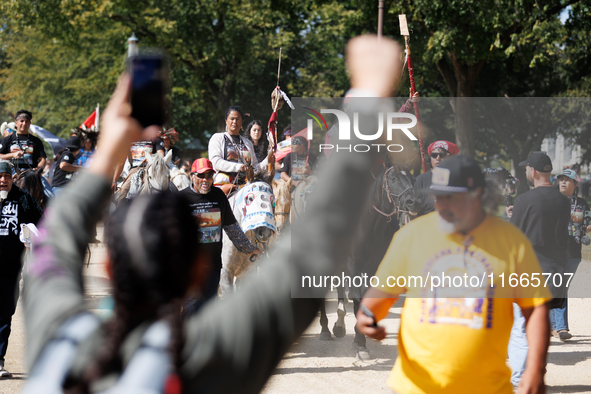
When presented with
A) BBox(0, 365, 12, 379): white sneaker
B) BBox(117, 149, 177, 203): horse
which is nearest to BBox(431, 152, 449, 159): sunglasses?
BBox(117, 149, 177, 203): horse

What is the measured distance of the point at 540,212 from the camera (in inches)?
243

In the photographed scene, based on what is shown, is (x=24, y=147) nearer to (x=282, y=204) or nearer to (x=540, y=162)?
(x=282, y=204)

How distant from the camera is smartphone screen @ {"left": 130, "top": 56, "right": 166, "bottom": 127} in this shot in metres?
1.20

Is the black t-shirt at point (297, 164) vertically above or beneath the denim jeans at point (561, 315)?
above

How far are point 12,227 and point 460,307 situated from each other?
15.4 ft

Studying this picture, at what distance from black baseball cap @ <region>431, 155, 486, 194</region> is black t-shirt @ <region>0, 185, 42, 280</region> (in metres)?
4.48

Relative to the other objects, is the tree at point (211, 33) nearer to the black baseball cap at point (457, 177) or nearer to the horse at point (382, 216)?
the horse at point (382, 216)

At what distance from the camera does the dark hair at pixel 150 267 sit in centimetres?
Answer: 118

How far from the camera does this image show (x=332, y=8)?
22031 millimetres

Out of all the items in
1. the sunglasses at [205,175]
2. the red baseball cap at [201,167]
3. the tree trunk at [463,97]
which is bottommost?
the sunglasses at [205,175]

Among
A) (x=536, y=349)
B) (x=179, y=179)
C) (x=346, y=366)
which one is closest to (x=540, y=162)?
(x=346, y=366)

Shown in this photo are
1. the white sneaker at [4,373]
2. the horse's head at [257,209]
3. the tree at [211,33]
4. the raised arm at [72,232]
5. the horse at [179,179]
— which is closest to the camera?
the raised arm at [72,232]

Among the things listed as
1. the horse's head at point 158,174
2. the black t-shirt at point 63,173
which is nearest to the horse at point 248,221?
the horse's head at point 158,174

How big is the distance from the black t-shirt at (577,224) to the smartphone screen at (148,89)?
23.2 feet
